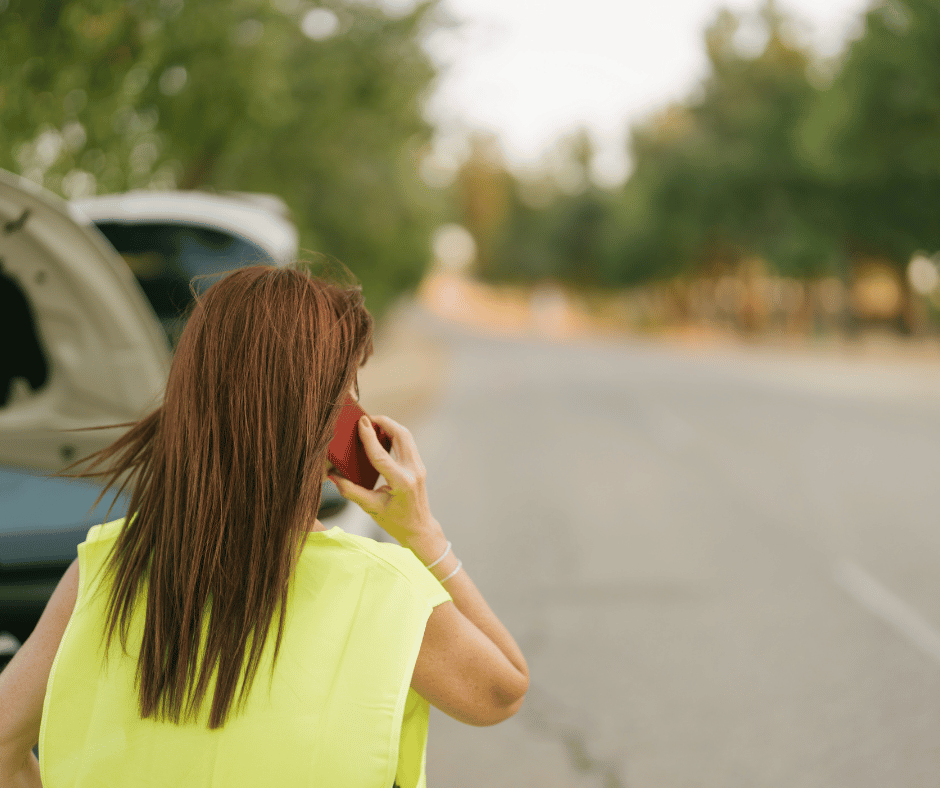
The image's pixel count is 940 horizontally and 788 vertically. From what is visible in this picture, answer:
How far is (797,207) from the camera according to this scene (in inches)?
1492

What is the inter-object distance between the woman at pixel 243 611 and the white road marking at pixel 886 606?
4244 mm

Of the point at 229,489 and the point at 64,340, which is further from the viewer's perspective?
the point at 64,340

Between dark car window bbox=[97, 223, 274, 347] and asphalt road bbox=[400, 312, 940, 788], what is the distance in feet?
6.75

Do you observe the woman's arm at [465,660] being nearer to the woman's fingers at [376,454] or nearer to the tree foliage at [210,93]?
the woman's fingers at [376,454]

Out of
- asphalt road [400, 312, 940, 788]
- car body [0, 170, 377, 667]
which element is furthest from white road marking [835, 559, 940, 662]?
car body [0, 170, 377, 667]

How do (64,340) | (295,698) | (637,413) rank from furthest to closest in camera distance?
1. (637,413)
2. (64,340)
3. (295,698)

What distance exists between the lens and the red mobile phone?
5.04 feet

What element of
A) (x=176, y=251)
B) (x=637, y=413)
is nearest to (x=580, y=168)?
(x=637, y=413)

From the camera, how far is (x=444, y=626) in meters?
1.50

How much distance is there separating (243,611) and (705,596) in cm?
498

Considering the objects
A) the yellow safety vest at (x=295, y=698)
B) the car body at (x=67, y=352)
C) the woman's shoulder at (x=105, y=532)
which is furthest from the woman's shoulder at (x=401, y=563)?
the car body at (x=67, y=352)

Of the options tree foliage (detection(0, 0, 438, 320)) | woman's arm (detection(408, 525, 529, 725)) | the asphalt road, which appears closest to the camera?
woman's arm (detection(408, 525, 529, 725))

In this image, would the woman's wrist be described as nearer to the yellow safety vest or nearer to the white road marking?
the yellow safety vest

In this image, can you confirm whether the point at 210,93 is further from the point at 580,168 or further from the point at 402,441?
the point at 580,168
